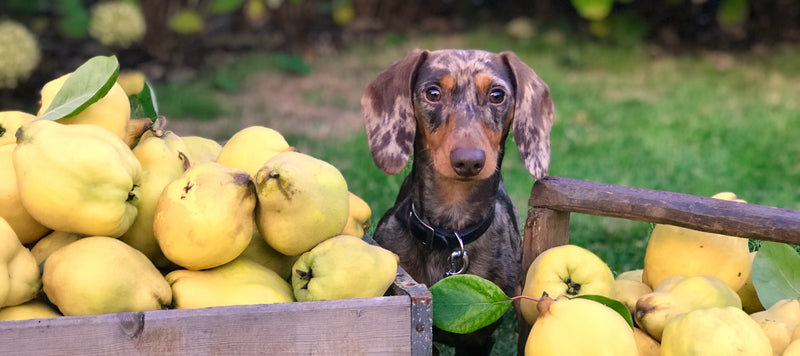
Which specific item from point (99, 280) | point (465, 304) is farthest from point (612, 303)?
point (99, 280)

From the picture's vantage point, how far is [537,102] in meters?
2.93

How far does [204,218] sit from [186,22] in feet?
19.7

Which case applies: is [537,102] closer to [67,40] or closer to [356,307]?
[356,307]

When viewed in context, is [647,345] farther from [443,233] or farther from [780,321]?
[443,233]

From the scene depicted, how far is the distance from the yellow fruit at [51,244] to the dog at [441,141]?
3.89 feet

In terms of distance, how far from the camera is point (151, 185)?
1921 mm

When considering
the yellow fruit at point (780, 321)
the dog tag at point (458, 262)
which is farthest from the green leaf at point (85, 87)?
the yellow fruit at point (780, 321)

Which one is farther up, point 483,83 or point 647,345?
point 483,83

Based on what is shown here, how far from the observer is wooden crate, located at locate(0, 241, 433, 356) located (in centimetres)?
162

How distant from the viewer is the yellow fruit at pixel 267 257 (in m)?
1.97

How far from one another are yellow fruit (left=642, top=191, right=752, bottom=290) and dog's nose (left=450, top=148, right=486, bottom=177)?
0.55 meters

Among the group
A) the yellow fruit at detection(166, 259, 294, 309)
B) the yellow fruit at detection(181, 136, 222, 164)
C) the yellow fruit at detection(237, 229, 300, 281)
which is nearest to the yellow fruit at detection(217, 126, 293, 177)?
the yellow fruit at detection(181, 136, 222, 164)

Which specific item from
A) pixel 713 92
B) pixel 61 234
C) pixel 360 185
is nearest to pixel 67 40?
pixel 360 185

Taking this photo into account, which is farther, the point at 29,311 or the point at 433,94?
the point at 433,94
